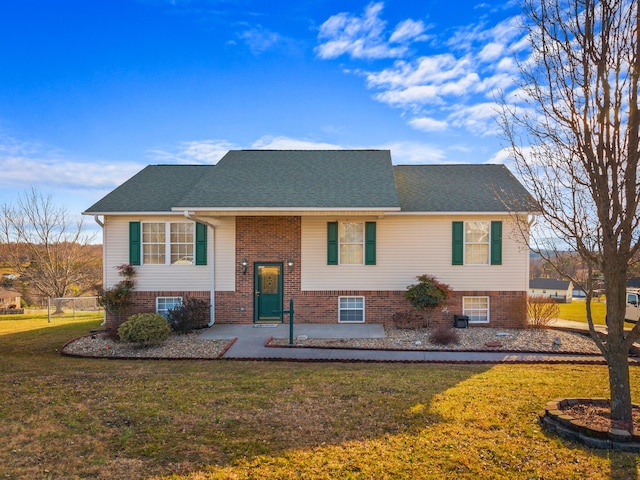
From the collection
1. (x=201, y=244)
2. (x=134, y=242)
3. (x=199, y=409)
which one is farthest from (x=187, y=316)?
(x=199, y=409)

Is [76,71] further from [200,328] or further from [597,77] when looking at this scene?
[597,77]

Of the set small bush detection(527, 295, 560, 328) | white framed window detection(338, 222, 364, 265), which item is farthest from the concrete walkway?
small bush detection(527, 295, 560, 328)

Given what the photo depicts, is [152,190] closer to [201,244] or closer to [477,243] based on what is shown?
[201,244]

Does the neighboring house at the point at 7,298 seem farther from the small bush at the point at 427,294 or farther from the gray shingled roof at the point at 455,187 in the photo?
the small bush at the point at 427,294

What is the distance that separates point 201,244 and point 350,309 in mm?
5594

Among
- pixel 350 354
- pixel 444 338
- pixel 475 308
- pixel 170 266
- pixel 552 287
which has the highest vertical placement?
pixel 170 266

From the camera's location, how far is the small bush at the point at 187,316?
1243cm

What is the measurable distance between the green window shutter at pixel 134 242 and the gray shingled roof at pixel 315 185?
619 millimetres

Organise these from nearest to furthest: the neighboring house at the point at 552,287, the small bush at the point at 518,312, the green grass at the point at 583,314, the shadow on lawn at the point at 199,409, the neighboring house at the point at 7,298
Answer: the shadow on lawn at the point at 199,409, the small bush at the point at 518,312, the green grass at the point at 583,314, the neighboring house at the point at 7,298, the neighboring house at the point at 552,287

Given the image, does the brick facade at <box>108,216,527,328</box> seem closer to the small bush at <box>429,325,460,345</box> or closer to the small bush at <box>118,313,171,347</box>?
the small bush at <box>429,325,460,345</box>

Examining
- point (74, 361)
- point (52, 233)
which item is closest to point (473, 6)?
point (74, 361)

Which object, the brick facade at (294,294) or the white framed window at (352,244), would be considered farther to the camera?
the white framed window at (352,244)

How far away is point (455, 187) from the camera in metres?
15.0

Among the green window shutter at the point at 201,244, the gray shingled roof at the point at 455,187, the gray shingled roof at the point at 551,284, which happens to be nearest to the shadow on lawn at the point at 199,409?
the green window shutter at the point at 201,244
